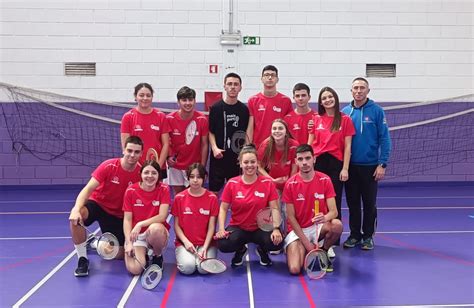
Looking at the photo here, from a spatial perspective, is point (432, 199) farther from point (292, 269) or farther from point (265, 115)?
point (292, 269)

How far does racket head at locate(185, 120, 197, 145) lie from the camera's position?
611cm

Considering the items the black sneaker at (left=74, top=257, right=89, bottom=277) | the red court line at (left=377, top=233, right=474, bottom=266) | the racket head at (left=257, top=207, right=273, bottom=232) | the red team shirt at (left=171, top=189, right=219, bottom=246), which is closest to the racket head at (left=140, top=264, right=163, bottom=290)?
the red team shirt at (left=171, top=189, right=219, bottom=246)

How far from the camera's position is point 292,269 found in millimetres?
4832

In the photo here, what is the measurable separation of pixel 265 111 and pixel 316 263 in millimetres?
2079

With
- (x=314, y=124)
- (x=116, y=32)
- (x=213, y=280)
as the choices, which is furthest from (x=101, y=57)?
(x=213, y=280)

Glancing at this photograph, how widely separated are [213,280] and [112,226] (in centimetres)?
142

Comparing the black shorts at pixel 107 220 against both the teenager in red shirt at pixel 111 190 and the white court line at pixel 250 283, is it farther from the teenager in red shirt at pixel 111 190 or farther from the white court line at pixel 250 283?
the white court line at pixel 250 283

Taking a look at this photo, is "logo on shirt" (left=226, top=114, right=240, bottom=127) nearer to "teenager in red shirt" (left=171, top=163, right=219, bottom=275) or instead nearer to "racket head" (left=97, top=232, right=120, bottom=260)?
"teenager in red shirt" (left=171, top=163, right=219, bottom=275)

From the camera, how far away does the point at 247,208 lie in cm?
518

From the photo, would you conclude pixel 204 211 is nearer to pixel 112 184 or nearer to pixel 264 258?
pixel 264 258

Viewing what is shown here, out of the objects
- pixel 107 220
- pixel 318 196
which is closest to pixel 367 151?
pixel 318 196

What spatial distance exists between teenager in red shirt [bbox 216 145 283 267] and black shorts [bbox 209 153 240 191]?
0.80m

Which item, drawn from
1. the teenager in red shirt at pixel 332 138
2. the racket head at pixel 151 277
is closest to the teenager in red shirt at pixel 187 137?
the teenager in red shirt at pixel 332 138

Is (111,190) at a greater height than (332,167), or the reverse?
→ (332,167)
